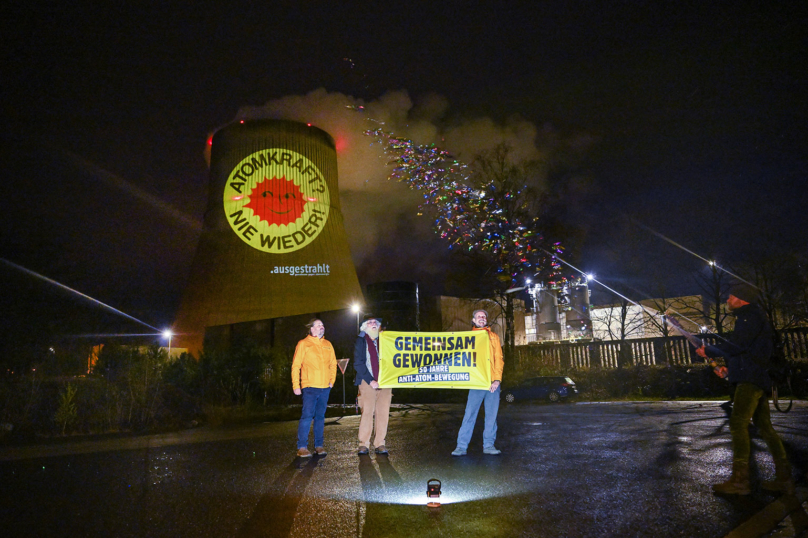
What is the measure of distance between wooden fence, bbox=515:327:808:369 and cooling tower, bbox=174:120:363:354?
33.7 ft

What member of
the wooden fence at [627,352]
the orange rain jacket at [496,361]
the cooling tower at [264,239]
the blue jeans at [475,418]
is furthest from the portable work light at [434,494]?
the cooling tower at [264,239]

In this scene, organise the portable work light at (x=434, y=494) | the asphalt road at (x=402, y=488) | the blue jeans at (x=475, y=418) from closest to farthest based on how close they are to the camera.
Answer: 1. the asphalt road at (x=402, y=488)
2. the portable work light at (x=434, y=494)
3. the blue jeans at (x=475, y=418)

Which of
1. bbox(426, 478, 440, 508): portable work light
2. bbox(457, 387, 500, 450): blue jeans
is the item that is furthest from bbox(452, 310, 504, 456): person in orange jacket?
bbox(426, 478, 440, 508): portable work light

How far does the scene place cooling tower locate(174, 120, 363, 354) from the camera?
2666 cm

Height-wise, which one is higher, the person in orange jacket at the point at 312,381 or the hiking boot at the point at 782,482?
the person in orange jacket at the point at 312,381

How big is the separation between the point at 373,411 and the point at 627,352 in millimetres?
16931

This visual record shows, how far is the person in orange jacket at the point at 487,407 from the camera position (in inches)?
233

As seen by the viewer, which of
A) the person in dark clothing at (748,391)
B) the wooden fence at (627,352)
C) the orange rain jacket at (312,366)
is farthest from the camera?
the wooden fence at (627,352)

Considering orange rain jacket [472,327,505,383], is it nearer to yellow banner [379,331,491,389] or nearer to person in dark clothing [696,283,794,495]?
yellow banner [379,331,491,389]

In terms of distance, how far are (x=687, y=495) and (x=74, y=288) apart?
59.7 feet

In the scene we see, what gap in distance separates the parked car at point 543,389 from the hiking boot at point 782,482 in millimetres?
14811

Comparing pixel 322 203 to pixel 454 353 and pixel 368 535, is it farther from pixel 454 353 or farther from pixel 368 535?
pixel 368 535

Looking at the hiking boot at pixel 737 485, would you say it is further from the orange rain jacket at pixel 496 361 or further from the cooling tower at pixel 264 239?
the cooling tower at pixel 264 239

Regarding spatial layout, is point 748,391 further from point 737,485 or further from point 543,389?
point 543,389
